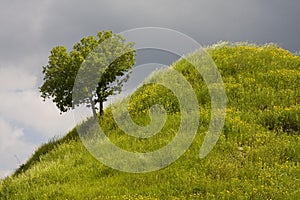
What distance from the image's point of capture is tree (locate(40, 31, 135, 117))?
26.5 m

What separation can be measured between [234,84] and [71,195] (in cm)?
1262

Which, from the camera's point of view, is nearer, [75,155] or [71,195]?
[71,195]

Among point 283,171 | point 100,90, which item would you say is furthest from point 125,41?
point 283,171

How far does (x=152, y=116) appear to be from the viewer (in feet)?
72.6

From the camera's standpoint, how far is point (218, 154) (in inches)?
683

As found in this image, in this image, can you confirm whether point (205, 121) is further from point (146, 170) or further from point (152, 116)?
point (146, 170)

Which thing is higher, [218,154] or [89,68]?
[89,68]

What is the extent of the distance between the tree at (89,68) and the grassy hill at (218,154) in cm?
169

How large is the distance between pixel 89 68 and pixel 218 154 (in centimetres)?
1171

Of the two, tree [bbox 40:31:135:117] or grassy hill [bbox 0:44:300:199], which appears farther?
tree [bbox 40:31:135:117]

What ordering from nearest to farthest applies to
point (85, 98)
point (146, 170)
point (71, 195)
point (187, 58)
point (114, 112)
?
point (71, 195) < point (146, 170) < point (114, 112) < point (85, 98) < point (187, 58)

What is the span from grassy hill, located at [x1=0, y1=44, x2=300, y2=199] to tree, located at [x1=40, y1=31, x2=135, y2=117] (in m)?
1.69

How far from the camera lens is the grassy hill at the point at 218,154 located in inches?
575

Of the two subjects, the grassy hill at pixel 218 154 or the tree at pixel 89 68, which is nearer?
the grassy hill at pixel 218 154
